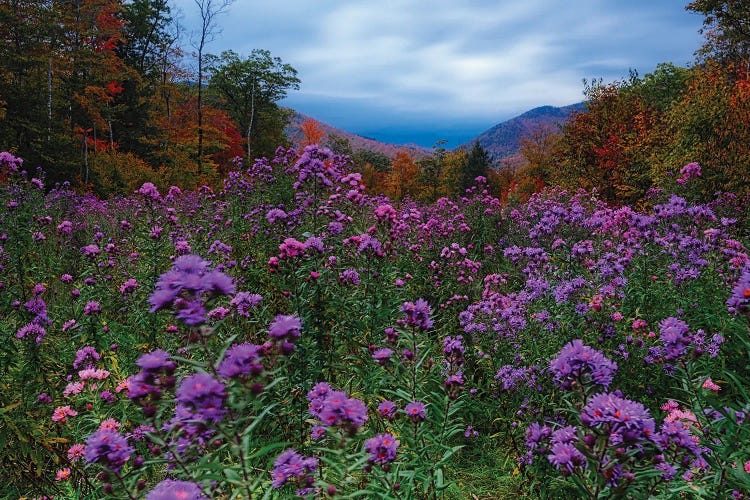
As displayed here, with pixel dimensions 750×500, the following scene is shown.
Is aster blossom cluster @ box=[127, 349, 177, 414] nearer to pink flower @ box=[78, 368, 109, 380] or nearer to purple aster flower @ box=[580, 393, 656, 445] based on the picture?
purple aster flower @ box=[580, 393, 656, 445]

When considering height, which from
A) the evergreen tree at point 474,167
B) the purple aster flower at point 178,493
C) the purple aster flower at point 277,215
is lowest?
the purple aster flower at point 178,493

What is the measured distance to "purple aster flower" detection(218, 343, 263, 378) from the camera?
57.5 inches

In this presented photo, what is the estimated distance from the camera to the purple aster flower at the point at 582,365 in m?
1.65

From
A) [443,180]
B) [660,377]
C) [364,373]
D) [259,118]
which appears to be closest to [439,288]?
[364,373]

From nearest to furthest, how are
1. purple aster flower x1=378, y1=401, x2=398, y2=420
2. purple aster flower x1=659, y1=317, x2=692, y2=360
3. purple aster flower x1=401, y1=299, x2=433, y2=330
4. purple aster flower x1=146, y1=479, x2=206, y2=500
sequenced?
purple aster flower x1=146, y1=479, x2=206, y2=500 < purple aster flower x1=659, y1=317, x2=692, y2=360 < purple aster flower x1=378, y1=401, x2=398, y2=420 < purple aster flower x1=401, y1=299, x2=433, y2=330

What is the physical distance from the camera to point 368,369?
12.7 ft

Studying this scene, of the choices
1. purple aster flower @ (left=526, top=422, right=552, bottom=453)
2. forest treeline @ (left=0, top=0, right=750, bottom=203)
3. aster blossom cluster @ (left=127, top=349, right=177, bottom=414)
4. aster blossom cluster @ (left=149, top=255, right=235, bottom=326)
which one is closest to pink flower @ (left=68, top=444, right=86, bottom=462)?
aster blossom cluster @ (left=127, top=349, right=177, bottom=414)

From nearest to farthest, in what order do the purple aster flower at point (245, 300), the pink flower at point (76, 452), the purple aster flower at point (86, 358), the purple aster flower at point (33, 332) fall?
the pink flower at point (76, 452), the purple aster flower at point (86, 358), the purple aster flower at point (245, 300), the purple aster flower at point (33, 332)

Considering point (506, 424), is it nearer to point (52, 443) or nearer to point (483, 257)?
point (52, 443)

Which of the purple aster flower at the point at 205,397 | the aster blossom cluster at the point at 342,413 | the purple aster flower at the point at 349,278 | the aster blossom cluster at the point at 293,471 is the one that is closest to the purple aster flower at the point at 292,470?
the aster blossom cluster at the point at 293,471

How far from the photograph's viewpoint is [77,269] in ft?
22.0

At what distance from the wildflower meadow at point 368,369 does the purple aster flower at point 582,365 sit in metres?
0.01

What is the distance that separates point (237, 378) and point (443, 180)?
50.6m

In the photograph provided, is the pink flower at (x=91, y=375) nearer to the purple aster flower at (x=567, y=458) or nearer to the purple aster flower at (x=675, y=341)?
the purple aster flower at (x=567, y=458)
